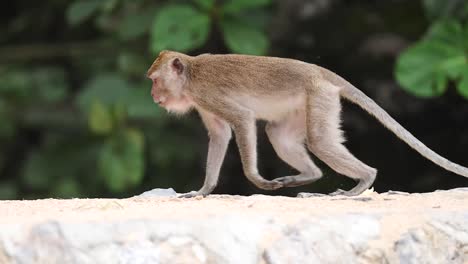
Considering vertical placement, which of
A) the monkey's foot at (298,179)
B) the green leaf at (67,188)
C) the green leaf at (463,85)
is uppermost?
the green leaf at (463,85)

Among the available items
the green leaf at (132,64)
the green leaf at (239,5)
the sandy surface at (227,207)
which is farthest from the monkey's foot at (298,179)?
the green leaf at (132,64)

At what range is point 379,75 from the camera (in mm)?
10891

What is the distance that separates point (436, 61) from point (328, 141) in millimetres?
2604

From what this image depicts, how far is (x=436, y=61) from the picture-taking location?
8766mm

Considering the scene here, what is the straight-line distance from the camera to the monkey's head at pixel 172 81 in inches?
271

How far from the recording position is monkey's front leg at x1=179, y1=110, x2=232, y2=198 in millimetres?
6613

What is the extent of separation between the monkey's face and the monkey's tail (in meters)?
0.95

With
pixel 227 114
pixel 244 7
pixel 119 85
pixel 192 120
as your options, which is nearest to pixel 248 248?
pixel 227 114

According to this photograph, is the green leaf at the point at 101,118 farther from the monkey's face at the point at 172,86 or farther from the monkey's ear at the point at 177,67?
the monkey's ear at the point at 177,67

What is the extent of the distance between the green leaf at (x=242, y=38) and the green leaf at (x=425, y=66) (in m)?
1.12

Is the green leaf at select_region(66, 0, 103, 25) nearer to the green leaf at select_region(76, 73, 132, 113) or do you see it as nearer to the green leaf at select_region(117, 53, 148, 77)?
the green leaf at select_region(117, 53, 148, 77)

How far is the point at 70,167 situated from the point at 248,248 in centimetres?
685

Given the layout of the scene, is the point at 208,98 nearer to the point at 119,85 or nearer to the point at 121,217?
the point at 121,217

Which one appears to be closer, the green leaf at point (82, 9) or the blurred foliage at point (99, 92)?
the blurred foliage at point (99, 92)
